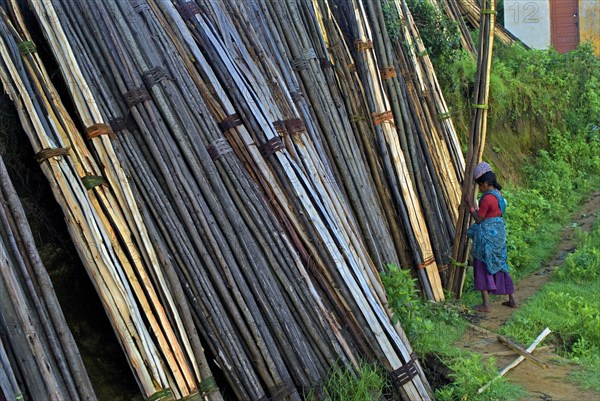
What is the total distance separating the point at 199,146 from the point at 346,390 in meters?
1.56

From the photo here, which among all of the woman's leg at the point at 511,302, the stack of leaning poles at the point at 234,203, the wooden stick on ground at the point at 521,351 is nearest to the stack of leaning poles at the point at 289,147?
the stack of leaning poles at the point at 234,203

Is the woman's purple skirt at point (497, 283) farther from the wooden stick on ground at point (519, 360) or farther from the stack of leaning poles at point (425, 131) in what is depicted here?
the wooden stick on ground at point (519, 360)

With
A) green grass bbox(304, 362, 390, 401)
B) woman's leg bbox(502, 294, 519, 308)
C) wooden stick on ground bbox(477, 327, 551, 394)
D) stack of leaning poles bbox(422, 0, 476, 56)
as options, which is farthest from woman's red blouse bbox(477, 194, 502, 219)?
stack of leaning poles bbox(422, 0, 476, 56)

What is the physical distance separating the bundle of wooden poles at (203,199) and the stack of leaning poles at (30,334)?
31 centimetres

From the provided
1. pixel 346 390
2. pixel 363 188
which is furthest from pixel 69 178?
pixel 363 188

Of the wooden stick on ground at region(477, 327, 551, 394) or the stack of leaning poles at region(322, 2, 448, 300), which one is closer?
the wooden stick on ground at region(477, 327, 551, 394)

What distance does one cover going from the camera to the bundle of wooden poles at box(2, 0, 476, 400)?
3.50 metres

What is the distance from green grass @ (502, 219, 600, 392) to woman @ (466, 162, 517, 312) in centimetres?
25

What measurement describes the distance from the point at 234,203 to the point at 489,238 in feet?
7.10

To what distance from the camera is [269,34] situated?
16.2ft

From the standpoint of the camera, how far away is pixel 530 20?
1132 cm

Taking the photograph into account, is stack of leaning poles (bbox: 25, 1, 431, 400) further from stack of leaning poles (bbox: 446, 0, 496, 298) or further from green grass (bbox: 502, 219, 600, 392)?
stack of leaning poles (bbox: 446, 0, 496, 298)

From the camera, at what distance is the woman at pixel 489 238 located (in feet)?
16.8

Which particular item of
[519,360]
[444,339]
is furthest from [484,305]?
[519,360]
